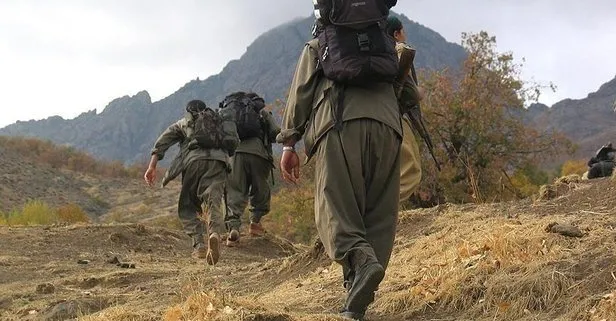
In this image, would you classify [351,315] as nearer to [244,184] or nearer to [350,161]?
[350,161]

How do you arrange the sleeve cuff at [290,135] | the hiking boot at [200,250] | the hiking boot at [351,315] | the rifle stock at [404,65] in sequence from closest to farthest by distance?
the hiking boot at [351,315] → the sleeve cuff at [290,135] → the rifle stock at [404,65] → the hiking boot at [200,250]

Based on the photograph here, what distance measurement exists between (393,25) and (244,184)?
6.18m

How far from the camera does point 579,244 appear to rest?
4461mm

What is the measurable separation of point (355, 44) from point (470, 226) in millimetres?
2808

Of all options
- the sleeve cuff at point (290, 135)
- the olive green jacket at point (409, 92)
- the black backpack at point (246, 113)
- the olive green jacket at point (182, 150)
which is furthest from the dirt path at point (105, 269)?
the black backpack at point (246, 113)

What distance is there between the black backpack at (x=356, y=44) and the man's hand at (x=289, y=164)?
1.71ft

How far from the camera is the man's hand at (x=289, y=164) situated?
4.18 metres

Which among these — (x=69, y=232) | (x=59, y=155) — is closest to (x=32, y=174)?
(x=59, y=155)

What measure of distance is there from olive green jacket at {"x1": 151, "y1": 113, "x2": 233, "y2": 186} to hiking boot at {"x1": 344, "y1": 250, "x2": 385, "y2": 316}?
5.27m

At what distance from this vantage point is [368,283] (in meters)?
3.63

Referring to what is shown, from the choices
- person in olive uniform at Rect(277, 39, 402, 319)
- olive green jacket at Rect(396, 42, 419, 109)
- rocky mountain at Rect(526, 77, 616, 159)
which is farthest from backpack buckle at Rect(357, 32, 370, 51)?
rocky mountain at Rect(526, 77, 616, 159)

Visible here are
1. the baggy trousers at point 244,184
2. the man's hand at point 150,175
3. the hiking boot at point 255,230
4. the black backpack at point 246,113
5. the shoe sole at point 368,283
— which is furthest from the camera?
the hiking boot at point 255,230

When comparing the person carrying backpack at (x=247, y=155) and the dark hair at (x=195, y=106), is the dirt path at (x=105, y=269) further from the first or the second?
the dark hair at (x=195, y=106)

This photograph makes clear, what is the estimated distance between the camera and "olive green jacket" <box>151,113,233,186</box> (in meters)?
8.83
